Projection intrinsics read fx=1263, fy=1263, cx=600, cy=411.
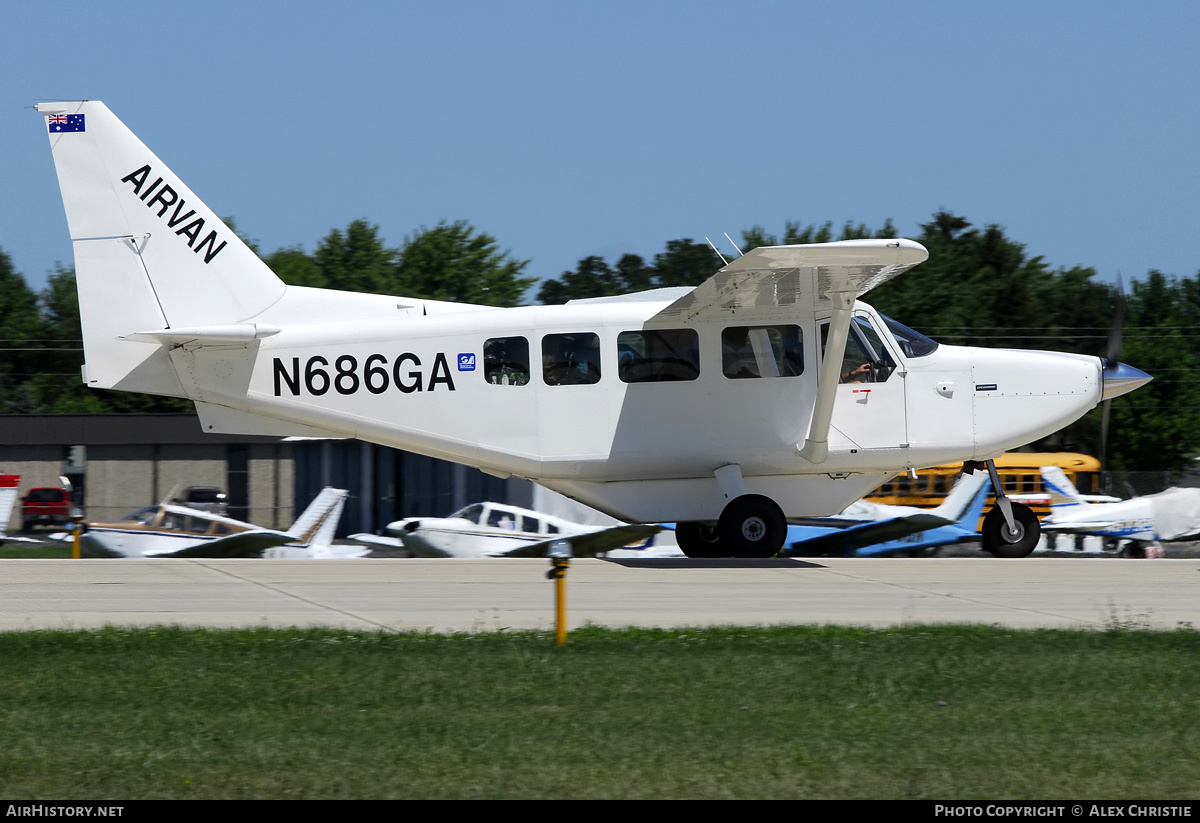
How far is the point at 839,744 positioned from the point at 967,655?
2482 mm

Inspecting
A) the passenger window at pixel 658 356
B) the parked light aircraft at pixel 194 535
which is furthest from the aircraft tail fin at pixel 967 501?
the parked light aircraft at pixel 194 535

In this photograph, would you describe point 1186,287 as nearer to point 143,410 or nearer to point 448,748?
point 143,410

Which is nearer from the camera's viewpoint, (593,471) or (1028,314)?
(593,471)

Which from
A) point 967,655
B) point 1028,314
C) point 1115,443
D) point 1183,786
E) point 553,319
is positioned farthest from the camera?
point 1028,314

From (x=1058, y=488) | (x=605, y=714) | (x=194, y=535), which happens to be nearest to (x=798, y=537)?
(x=1058, y=488)

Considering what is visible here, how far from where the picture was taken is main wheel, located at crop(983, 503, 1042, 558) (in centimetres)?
1534

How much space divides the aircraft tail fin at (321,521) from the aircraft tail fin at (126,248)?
6594 millimetres

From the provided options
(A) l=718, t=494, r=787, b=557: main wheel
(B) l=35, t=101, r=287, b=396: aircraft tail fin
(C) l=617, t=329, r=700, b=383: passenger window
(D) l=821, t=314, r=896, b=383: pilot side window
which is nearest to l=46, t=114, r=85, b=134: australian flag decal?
(B) l=35, t=101, r=287, b=396: aircraft tail fin

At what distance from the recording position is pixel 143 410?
55.6m

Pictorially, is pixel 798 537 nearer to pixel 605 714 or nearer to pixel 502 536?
pixel 502 536

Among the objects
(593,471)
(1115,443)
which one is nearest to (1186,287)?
(1115,443)

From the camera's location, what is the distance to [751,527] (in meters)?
14.4

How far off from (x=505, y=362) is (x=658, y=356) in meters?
1.75

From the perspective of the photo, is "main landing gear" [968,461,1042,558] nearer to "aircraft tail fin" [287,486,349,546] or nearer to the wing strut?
the wing strut
